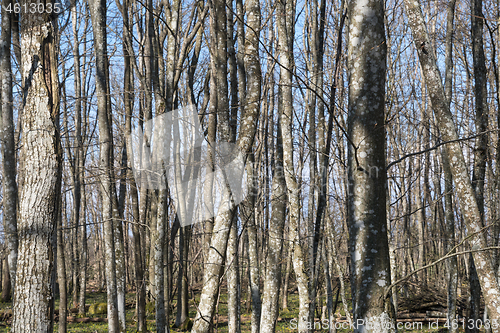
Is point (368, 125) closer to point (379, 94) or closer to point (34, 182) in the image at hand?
point (379, 94)

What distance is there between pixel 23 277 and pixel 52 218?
70 centimetres

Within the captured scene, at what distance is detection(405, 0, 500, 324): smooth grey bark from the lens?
4.70 metres

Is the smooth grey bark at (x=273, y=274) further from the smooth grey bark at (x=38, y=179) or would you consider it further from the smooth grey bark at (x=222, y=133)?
the smooth grey bark at (x=38, y=179)

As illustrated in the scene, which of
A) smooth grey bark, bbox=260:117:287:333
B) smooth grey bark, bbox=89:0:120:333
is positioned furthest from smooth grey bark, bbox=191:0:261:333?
smooth grey bark, bbox=89:0:120:333

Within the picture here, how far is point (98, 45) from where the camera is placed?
21.1 feet

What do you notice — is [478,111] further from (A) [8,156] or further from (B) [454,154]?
(A) [8,156]

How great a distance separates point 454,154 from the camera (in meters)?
4.93

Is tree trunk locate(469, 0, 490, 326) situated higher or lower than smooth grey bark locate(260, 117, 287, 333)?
higher

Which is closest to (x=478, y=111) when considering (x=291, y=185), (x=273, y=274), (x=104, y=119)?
(x=291, y=185)

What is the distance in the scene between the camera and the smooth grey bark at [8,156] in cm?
566

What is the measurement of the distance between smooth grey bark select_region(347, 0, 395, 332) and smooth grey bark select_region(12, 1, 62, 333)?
3493mm

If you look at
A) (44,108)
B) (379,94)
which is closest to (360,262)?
(379,94)

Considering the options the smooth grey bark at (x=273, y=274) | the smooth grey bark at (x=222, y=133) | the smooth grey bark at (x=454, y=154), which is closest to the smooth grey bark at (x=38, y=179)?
the smooth grey bark at (x=222, y=133)

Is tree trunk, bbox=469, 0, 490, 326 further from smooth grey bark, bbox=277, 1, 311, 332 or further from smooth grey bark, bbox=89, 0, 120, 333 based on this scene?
smooth grey bark, bbox=89, 0, 120, 333
